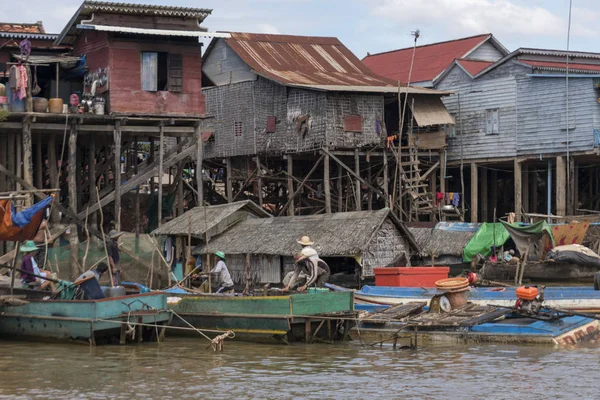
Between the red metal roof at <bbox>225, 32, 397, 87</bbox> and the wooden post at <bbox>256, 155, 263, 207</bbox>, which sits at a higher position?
the red metal roof at <bbox>225, 32, 397, 87</bbox>

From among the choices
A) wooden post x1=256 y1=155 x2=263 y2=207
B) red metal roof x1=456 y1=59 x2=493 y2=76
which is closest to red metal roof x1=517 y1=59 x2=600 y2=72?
red metal roof x1=456 y1=59 x2=493 y2=76

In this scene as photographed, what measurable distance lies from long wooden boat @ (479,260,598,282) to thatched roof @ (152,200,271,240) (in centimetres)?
641

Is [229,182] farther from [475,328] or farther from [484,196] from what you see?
[475,328]

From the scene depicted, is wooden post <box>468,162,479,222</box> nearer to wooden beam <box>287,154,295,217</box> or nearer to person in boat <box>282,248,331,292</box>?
wooden beam <box>287,154,295,217</box>

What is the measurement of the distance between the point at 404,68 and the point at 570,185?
1091 centimetres

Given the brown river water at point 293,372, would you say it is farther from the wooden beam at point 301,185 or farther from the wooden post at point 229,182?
the wooden post at point 229,182

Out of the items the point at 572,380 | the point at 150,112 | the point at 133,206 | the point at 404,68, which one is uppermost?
the point at 404,68

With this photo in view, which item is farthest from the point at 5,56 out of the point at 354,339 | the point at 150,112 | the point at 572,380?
the point at 572,380

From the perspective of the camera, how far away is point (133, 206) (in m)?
29.8

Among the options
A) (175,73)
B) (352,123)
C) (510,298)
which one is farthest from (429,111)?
(510,298)

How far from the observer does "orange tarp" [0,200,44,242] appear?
16.5 metres

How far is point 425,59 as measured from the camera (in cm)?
4088

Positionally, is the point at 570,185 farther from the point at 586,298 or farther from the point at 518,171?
the point at 586,298

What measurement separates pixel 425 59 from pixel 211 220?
57.4ft
